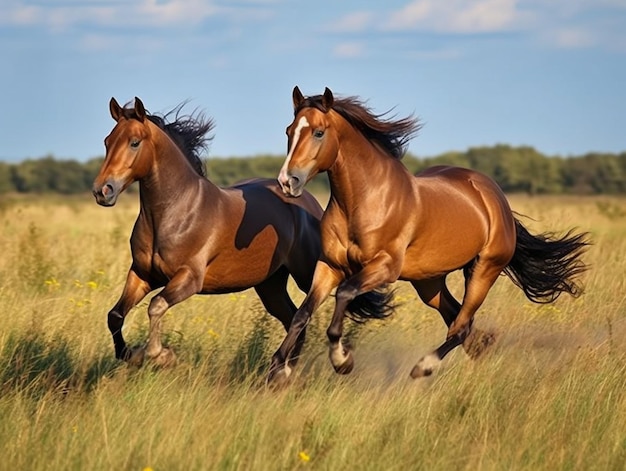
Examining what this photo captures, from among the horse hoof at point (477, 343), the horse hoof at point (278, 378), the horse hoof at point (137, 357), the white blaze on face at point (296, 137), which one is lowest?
the horse hoof at point (477, 343)

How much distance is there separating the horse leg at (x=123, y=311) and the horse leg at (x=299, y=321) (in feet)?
3.37

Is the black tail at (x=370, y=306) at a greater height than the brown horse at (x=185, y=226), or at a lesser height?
lesser

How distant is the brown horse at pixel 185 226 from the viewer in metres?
7.66

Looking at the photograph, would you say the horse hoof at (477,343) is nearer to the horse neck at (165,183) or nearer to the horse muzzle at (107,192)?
the horse neck at (165,183)

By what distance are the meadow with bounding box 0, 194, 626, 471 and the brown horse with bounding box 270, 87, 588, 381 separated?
1.44 ft

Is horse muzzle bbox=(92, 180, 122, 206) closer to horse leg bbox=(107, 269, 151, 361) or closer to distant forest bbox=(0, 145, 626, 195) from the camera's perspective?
horse leg bbox=(107, 269, 151, 361)

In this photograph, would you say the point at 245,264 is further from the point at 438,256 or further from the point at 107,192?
the point at 107,192

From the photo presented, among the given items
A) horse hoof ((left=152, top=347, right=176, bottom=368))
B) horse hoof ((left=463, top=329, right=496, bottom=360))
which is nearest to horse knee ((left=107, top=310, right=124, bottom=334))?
horse hoof ((left=152, top=347, right=176, bottom=368))

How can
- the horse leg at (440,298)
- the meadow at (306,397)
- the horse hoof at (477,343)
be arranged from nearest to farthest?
1. the meadow at (306,397)
2. the horse hoof at (477,343)
3. the horse leg at (440,298)

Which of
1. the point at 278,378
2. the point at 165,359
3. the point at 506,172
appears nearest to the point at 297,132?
the point at 278,378

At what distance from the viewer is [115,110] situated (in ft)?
25.8

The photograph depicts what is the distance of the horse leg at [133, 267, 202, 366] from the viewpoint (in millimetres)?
7546

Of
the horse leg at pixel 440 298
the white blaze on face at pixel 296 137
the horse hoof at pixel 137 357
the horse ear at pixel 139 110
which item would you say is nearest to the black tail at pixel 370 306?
the horse leg at pixel 440 298

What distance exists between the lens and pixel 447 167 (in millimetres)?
9195
